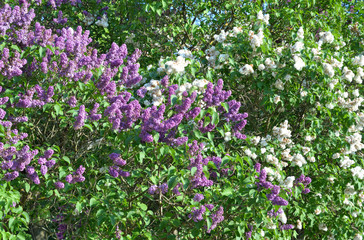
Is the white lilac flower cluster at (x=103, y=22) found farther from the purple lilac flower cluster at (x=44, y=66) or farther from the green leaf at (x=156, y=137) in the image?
the green leaf at (x=156, y=137)

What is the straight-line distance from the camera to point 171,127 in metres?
2.72

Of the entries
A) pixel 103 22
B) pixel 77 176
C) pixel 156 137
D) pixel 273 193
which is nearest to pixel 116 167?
pixel 77 176

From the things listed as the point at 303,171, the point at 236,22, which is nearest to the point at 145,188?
the point at 303,171

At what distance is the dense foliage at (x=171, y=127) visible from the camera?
293cm

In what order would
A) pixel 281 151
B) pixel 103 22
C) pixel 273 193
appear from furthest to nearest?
pixel 103 22 < pixel 281 151 < pixel 273 193

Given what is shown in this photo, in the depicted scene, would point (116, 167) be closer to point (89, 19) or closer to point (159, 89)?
Result: point (159, 89)

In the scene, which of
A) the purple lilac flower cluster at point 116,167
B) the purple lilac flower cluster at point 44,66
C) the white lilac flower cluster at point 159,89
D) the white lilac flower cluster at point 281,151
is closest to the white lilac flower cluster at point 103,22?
the purple lilac flower cluster at point 44,66

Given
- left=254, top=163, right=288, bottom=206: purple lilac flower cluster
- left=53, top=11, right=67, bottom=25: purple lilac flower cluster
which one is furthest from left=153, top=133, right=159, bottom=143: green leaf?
left=53, top=11, right=67, bottom=25: purple lilac flower cluster

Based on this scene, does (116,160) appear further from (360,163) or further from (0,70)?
(360,163)

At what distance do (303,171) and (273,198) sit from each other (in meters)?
1.21

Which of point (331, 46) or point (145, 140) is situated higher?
point (331, 46)

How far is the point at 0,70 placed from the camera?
3145mm

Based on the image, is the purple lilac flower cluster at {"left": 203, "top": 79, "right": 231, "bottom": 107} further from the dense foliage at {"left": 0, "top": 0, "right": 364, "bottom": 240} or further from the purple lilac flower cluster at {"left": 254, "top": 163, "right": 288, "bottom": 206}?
the purple lilac flower cluster at {"left": 254, "top": 163, "right": 288, "bottom": 206}

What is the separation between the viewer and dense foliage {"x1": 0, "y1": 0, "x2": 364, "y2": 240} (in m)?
2.93
